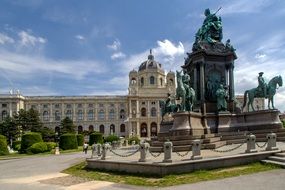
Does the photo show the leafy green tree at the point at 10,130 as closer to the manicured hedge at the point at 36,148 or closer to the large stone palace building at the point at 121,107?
the manicured hedge at the point at 36,148

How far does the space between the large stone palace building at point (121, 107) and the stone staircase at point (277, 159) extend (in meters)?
122

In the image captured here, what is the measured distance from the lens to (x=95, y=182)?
1614cm

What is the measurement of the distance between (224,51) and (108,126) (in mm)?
120154

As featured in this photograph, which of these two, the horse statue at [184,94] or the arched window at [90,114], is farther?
the arched window at [90,114]

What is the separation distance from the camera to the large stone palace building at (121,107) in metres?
142

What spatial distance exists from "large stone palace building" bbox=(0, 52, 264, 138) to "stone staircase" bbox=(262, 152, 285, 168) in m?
122

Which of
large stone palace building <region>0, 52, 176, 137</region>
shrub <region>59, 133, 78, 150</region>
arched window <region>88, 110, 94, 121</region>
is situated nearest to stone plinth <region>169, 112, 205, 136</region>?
shrub <region>59, 133, 78, 150</region>

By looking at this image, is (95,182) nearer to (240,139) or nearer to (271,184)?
(271,184)

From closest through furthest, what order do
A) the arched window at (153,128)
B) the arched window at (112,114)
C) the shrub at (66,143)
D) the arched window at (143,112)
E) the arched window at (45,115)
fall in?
the shrub at (66,143) < the arched window at (153,128) < the arched window at (45,115) < the arched window at (143,112) < the arched window at (112,114)

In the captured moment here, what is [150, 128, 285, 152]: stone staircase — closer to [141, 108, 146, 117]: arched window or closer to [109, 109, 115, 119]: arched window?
[141, 108, 146, 117]: arched window

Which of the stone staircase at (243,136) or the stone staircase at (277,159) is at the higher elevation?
the stone staircase at (243,136)

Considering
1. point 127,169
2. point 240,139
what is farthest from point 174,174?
point 240,139

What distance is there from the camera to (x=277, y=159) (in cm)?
1641

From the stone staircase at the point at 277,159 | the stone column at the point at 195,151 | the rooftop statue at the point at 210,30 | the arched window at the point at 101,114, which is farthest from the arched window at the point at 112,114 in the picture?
the stone column at the point at 195,151
